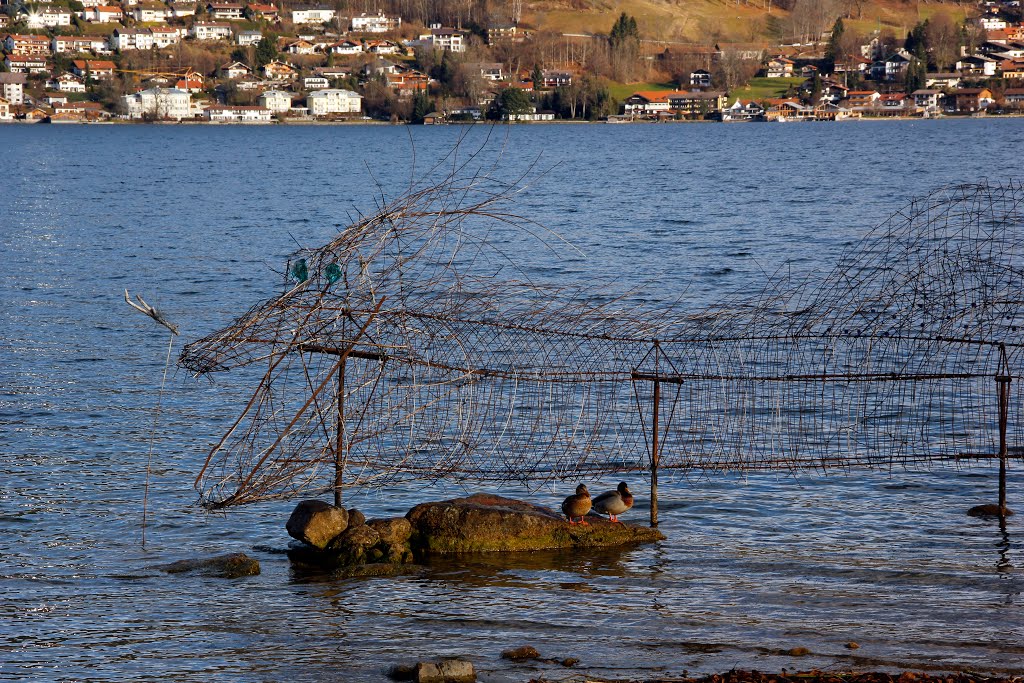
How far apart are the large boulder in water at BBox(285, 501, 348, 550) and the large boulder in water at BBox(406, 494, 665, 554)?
0.85 meters

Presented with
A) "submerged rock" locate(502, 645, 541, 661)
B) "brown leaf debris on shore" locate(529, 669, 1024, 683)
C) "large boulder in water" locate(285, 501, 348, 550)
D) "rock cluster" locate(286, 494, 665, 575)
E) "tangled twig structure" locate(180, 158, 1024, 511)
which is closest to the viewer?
"brown leaf debris on shore" locate(529, 669, 1024, 683)

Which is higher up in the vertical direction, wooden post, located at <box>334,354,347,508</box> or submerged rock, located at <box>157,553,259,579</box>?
wooden post, located at <box>334,354,347,508</box>

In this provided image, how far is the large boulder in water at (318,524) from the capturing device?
46.7 feet

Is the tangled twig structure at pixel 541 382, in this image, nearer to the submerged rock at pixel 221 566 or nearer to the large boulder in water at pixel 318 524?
the large boulder in water at pixel 318 524

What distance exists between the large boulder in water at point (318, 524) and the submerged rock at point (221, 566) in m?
0.61

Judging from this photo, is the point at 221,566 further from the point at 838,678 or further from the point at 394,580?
the point at 838,678

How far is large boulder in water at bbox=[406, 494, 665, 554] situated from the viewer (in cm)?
1435

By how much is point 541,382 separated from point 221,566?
15.7ft

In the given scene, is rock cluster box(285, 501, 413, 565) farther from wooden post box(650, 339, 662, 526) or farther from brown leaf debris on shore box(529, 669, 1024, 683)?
brown leaf debris on shore box(529, 669, 1024, 683)

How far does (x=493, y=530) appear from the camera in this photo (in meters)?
14.4

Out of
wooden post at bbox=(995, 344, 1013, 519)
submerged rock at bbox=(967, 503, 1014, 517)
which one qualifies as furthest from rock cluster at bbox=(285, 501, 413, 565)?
submerged rock at bbox=(967, 503, 1014, 517)

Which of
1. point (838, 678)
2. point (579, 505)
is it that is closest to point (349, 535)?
point (579, 505)

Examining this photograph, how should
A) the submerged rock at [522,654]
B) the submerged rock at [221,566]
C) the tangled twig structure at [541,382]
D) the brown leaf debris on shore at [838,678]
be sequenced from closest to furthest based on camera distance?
the brown leaf debris on shore at [838,678] < the submerged rock at [522,654] < the submerged rock at [221,566] < the tangled twig structure at [541,382]

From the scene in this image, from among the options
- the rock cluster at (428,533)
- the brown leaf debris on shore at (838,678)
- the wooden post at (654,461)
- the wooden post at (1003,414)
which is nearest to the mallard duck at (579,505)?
the rock cluster at (428,533)
